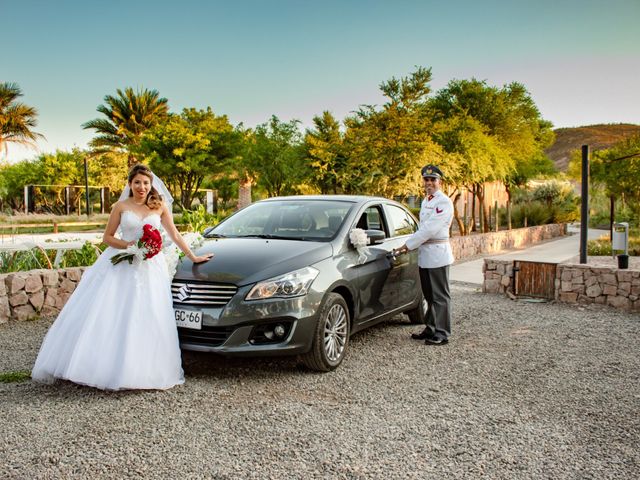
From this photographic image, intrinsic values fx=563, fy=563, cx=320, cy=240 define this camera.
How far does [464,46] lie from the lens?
64.0ft

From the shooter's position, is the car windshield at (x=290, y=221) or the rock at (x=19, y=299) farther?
the rock at (x=19, y=299)

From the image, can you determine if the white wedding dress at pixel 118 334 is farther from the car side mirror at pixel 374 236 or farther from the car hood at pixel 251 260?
the car side mirror at pixel 374 236

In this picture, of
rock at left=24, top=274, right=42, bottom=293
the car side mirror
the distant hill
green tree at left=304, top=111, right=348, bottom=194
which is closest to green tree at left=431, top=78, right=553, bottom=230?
green tree at left=304, top=111, right=348, bottom=194

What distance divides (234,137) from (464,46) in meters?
22.9

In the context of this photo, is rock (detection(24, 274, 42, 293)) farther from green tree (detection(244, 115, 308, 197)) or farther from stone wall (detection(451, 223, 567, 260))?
green tree (detection(244, 115, 308, 197))

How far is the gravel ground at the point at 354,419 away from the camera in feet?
11.1

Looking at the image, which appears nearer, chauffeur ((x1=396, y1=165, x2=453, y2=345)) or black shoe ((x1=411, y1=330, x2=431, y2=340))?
chauffeur ((x1=396, y1=165, x2=453, y2=345))

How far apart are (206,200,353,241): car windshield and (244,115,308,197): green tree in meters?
22.2

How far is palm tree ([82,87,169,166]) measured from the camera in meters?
46.1

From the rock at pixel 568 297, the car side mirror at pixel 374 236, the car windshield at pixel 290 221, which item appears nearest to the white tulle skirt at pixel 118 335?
the car windshield at pixel 290 221

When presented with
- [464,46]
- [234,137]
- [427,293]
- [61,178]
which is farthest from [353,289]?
[61,178]

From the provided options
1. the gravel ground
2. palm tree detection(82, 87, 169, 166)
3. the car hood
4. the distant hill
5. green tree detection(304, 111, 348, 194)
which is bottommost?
the gravel ground

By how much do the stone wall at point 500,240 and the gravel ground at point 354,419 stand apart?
1076cm

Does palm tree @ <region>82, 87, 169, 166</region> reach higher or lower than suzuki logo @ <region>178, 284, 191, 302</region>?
higher
